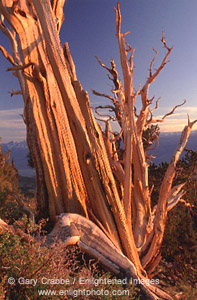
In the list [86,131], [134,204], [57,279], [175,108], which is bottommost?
[134,204]

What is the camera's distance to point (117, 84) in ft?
24.1

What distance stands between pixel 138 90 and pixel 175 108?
1549 mm

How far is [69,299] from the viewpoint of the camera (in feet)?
7.28

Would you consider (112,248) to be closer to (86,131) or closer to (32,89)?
(86,131)

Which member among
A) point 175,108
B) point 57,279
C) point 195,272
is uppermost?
point 175,108

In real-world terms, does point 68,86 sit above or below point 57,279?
above

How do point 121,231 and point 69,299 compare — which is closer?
point 69,299

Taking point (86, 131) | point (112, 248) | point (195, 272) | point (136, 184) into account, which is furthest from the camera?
point (195, 272)

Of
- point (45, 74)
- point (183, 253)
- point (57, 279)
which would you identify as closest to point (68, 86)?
point (45, 74)

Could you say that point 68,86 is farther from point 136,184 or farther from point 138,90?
point 136,184

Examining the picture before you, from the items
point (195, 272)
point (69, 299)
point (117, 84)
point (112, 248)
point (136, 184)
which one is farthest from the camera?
point (195, 272)

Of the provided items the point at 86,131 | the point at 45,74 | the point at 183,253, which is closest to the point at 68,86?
the point at 45,74

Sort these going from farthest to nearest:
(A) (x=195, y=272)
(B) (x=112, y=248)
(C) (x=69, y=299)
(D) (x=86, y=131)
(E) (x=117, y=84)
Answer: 1. (A) (x=195, y=272)
2. (E) (x=117, y=84)
3. (D) (x=86, y=131)
4. (B) (x=112, y=248)
5. (C) (x=69, y=299)

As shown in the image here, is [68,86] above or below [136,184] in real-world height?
above
